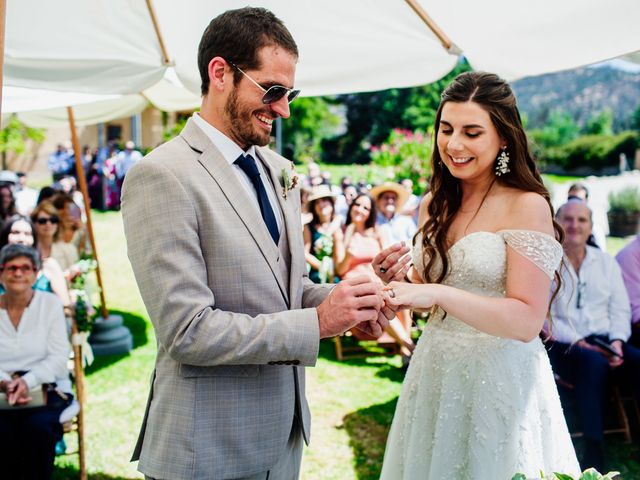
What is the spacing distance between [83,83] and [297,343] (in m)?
2.88

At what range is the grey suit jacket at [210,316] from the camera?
173 centimetres

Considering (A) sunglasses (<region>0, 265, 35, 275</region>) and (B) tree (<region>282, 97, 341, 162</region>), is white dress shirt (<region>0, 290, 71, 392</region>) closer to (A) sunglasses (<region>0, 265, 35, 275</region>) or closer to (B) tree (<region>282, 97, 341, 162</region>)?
(A) sunglasses (<region>0, 265, 35, 275</region>)

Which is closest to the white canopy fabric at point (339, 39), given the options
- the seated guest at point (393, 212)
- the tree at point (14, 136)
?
the seated guest at point (393, 212)

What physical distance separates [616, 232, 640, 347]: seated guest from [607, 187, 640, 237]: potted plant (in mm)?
11025

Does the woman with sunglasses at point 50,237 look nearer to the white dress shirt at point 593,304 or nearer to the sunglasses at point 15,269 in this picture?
the sunglasses at point 15,269

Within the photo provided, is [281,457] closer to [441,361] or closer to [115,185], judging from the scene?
[441,361]

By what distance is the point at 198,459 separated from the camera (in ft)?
6.09

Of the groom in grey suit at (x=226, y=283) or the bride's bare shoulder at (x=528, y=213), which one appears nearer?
the groom in grey suit at (x=226, y=283)

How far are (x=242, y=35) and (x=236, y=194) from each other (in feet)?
1.63

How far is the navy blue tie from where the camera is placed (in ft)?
6.66

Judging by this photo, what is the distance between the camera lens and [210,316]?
1728mm

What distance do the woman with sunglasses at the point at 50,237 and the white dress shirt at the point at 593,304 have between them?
207 inches

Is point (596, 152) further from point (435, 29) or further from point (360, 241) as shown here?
point (435, 29)

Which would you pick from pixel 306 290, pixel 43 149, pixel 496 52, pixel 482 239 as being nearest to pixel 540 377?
pixel 482 239
